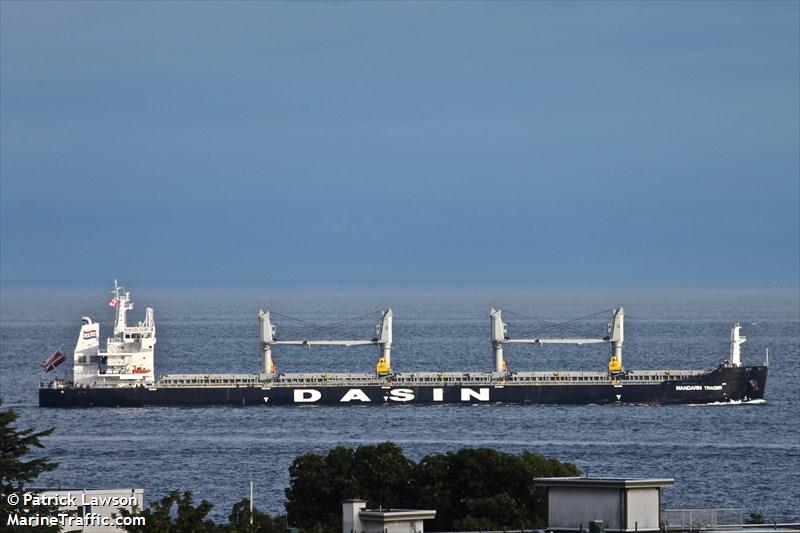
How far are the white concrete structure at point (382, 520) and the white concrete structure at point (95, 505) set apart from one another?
6.62 m

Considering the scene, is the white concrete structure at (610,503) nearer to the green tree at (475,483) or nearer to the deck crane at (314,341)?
the green tree at (475,483)

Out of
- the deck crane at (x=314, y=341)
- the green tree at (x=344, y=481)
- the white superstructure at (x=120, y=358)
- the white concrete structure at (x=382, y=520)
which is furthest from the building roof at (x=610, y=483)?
the deck crane at (x=314, y=341)

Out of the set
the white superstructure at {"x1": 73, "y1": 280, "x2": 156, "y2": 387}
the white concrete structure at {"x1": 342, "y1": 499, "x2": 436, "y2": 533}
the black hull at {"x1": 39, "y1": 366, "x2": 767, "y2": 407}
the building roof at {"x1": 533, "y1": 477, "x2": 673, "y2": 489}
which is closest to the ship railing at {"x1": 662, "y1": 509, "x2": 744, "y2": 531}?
the building roof at {"x1": 533, "y1": 477, "x2": 673, "y2": 489}

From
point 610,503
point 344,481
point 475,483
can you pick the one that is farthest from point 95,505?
point 610,503

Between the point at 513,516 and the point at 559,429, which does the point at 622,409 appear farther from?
the point at 513,516

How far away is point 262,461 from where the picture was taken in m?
82.6

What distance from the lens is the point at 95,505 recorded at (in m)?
43.8

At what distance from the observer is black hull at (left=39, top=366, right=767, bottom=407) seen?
117m

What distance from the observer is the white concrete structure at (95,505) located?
40094mm

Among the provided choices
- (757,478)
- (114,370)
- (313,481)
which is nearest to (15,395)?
(114,370)

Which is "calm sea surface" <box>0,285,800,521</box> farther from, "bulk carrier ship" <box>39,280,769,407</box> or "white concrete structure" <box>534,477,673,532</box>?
"white concrete structure" <box>534,477,673,532</box>

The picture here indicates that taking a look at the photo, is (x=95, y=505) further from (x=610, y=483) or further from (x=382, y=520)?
(x=610, y=483)

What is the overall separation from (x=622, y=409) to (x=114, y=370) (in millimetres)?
32533

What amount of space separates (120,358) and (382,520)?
276 ft
